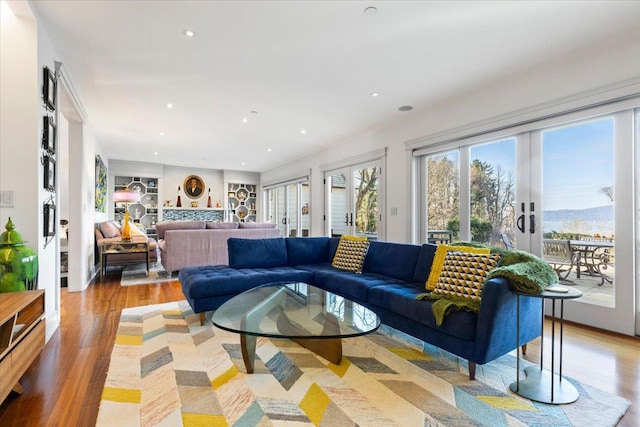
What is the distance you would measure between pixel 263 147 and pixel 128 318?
4492mm

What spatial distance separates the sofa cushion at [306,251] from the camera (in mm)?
4191

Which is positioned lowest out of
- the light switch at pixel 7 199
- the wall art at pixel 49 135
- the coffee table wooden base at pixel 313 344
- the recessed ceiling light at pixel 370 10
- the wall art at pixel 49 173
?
the coffee table wooden base at pixel 313 344

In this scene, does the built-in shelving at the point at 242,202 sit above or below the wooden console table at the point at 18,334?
above

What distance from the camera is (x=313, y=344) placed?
228 centimetres

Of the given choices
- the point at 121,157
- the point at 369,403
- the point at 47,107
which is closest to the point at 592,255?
the point at 369,403

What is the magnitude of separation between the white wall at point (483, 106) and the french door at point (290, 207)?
181cm

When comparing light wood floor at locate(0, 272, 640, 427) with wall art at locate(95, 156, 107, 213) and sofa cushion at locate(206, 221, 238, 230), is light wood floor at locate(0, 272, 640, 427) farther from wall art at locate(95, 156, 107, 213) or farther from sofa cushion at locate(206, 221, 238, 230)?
wall art at locate(95, 156, 107, 213)

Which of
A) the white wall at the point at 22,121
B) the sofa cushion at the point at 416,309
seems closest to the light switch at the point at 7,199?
the white wall at the point at 22,121

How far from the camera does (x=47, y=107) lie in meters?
2.68

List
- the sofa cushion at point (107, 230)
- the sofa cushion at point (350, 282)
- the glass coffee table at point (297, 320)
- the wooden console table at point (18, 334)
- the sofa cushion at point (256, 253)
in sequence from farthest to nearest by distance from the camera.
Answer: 1. the sofa cushion at point (107, 230)
2. the sofa cushion at point (256, 253)
3. the sofa cushion at point (350, 282)
4. the glass coffee table at point (297, 320)
5. the wooden console table at point (18, 334)

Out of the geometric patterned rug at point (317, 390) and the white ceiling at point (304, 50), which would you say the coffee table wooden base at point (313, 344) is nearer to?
the geometric patterned rug at point (317, 390)

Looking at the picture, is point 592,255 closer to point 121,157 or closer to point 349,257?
point 349,257

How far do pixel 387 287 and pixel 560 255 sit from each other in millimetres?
1966

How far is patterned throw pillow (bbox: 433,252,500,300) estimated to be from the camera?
2.26 meters
